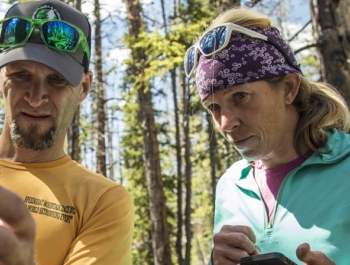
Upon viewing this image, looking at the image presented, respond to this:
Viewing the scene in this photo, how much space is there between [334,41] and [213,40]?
2.63m

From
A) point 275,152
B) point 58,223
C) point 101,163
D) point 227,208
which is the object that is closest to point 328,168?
point 275,152

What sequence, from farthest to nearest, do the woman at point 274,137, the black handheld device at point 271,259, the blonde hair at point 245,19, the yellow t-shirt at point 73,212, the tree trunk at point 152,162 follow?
1. the tree trunk at point 152,162
2. the blonde hair at point 245,19
3. the woman at point 274,137
4. the yellow t-shirt at point 73,212
5. the black handheld device at point 271,259

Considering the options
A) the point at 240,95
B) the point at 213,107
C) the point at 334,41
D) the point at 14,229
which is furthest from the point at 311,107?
the point at 334,41

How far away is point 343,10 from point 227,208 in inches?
119

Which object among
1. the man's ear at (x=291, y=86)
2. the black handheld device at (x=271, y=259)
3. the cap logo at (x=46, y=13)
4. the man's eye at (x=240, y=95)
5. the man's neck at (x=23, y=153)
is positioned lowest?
the black handheld device at (x=271, y=259)

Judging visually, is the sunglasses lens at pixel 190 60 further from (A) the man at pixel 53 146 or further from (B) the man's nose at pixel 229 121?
(A) the man at pixel 53 146

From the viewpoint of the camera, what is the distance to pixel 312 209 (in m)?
2.45

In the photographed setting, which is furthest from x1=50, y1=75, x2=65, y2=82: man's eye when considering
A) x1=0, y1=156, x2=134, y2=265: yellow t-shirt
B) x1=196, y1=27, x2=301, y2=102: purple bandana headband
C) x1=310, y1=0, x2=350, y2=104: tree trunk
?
x1=310, y1=0, x2=350, y2=104: tree trunk

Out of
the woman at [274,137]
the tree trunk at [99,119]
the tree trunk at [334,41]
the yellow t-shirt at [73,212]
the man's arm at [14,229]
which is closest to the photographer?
the man's arm at [14,229]

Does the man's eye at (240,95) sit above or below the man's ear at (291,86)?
below

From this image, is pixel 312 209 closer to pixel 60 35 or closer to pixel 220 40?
pixel 220 40

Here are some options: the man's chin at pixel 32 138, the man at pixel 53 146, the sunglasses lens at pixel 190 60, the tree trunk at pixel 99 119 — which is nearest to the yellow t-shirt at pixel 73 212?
the man at pixel 53 146

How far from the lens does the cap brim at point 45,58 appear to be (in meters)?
2.56

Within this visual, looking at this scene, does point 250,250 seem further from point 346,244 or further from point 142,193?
point 142,193
